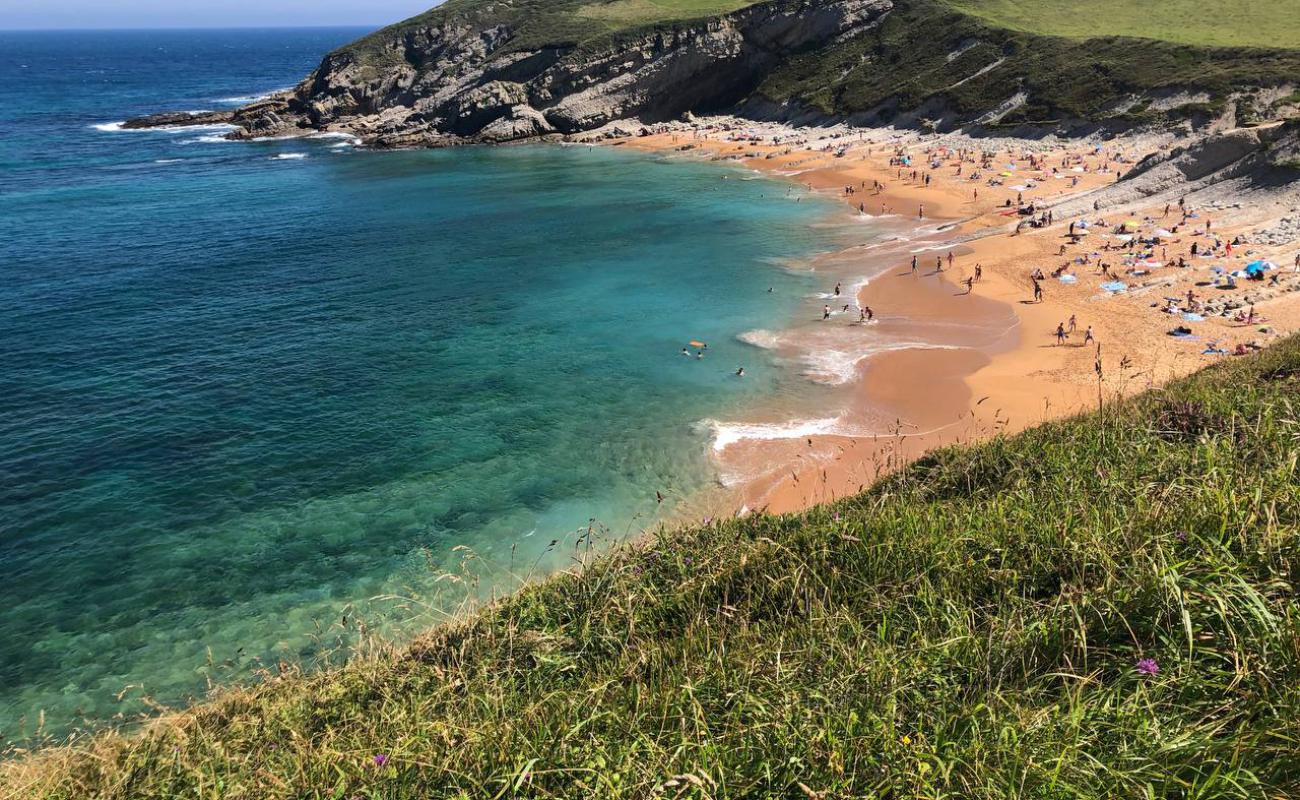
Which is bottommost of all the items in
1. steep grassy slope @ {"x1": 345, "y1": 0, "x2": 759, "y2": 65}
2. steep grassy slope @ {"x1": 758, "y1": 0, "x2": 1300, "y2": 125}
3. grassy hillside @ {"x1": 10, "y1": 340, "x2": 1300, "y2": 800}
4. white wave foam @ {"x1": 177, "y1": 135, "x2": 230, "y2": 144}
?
grassy hillside @ {"x1": 10, "y1": 340, "x2": 1300, "y2": 800}

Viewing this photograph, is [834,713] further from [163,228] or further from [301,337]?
[163,228]

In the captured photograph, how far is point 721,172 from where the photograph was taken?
76.0m

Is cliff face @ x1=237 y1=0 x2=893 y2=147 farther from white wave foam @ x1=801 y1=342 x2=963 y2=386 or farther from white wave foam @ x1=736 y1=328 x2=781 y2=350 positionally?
white wave foam @ x1=801 y1=342 x2=963 y2=386

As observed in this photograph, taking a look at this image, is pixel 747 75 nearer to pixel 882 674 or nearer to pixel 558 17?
pixel 558 17

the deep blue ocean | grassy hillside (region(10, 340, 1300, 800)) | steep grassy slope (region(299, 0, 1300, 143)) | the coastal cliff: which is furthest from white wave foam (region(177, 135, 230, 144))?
grassy hillside (region(10, 340, 1300, 800))

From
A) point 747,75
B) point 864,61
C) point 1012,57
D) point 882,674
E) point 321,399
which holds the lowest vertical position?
point 321,399

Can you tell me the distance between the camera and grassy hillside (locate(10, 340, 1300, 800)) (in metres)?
5.13

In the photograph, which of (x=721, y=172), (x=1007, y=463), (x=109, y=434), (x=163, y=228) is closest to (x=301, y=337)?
(x=109, y=434)

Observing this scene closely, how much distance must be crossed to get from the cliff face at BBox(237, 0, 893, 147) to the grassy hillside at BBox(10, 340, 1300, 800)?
101m

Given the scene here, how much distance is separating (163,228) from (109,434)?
3782 cm

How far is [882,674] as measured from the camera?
20.7 ft

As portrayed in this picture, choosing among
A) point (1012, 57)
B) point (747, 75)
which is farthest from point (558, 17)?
point (1012, 57)

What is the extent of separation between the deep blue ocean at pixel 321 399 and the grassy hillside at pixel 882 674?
5195 mm

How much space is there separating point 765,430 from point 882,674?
2170 cm
